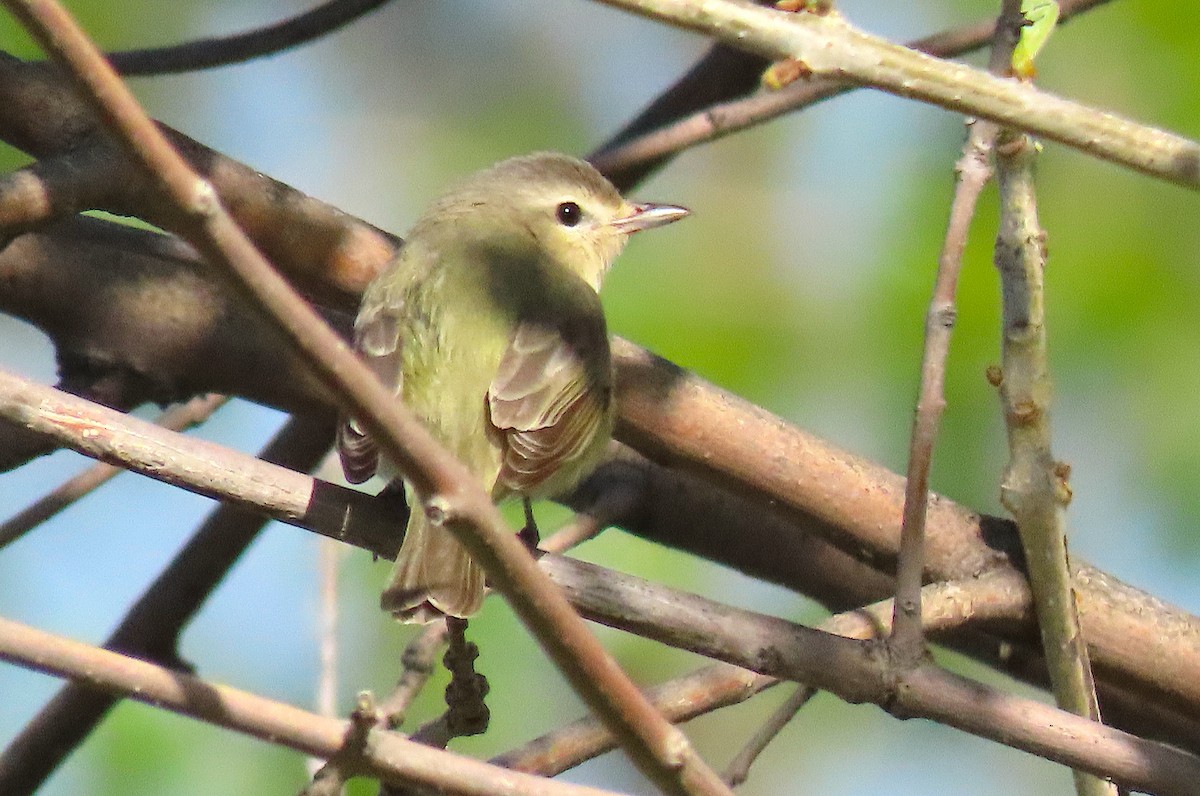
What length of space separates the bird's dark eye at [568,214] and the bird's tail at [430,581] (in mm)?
1837

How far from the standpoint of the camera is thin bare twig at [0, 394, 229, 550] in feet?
11.8

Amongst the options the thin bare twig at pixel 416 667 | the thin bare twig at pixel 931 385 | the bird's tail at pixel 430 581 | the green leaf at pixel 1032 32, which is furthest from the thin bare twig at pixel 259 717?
the green leaf at pixel 1032 32

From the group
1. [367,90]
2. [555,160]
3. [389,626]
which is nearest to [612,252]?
[555,160]

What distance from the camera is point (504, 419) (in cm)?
329

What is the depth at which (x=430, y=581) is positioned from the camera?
2.67 metres

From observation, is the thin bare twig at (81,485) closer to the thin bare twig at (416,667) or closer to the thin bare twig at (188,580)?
the thin bare twig at (188,580)

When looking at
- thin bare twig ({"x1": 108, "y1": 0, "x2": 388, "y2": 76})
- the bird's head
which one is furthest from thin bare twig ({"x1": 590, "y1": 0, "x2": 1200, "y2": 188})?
thin bare twig ({"x1": 108, "y1": 0, "x2": 388, "y2": 76})

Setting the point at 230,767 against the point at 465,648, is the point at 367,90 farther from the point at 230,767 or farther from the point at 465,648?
the point at 465,648

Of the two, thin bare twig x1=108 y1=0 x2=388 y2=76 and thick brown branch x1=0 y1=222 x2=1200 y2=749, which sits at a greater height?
thin bare twig x1=108 y1=0 x2=388 y2=76

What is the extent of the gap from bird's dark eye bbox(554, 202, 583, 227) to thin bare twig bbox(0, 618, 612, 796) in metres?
2.74

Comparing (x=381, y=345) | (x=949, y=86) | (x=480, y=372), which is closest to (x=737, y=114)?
(x=480, y=372)

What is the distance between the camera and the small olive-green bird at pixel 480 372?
273 centimetres

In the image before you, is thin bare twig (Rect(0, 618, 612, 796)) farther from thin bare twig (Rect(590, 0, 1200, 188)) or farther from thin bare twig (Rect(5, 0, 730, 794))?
thin bare twig (Rect(590, 0, 1200, 188))

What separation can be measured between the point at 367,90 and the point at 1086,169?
11.8 ft
